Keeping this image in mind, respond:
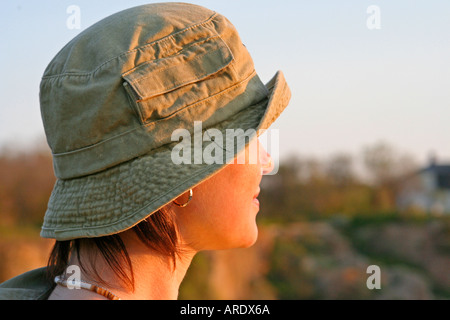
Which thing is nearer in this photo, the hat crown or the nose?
the hat crown

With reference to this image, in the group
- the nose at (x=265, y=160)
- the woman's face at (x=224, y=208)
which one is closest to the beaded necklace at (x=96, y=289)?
the woman's face at (x=224, y=208)

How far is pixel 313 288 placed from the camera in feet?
57.1

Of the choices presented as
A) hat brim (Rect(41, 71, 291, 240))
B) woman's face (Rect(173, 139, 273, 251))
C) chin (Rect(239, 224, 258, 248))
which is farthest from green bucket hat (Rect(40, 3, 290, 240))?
chin (Rect(239, 224, 258, 248))

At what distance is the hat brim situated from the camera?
1456 millimetres

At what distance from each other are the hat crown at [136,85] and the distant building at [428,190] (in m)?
24.8

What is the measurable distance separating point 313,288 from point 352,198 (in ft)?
27.6

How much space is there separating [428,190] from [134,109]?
99.8ft

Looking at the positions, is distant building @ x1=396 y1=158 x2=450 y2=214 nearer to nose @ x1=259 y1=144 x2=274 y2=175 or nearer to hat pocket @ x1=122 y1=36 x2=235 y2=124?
nose @ x1=259 y1=144 x2=274 y2=175

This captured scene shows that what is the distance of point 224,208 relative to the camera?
5.24 ft

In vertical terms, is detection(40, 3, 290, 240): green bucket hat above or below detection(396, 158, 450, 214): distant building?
above

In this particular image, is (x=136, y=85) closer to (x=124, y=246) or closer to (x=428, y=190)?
(x=124, y=246)

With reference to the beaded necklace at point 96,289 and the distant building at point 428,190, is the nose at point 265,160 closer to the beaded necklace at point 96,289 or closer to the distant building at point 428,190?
the beaded necklace at point 96,289
